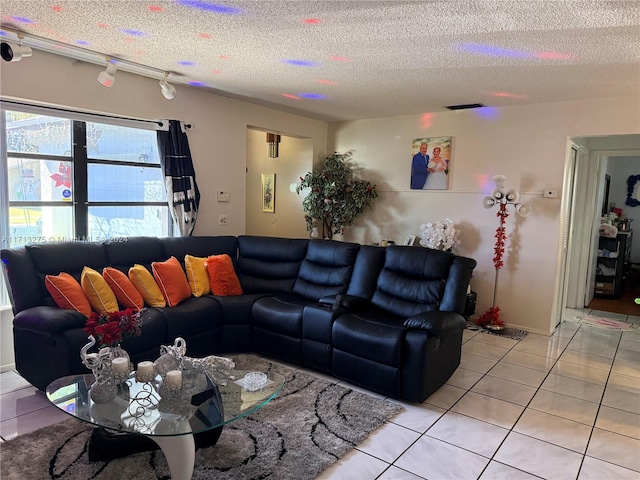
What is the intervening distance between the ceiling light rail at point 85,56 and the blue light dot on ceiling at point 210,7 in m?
1.35

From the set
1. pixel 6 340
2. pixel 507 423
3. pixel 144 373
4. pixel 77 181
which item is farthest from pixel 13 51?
pixel 507 423

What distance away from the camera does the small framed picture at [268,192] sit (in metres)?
6.49

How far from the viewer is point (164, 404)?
209cm

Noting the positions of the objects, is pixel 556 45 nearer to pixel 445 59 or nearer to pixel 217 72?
pixel 445 59

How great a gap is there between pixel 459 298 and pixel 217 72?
2745 mm

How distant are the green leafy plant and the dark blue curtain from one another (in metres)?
1.72

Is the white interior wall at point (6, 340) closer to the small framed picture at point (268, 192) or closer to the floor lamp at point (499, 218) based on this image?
the small framed picture at point (268, 192)

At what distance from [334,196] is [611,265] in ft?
14.0

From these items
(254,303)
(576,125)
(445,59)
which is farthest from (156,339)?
(576,125)

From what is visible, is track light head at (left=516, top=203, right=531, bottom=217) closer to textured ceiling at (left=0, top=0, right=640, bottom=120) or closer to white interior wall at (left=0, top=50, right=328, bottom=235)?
textured ceiling at (left=0, top=0, right=640, bottom=120)

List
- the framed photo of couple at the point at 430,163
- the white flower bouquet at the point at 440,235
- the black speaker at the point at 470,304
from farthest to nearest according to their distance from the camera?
the framed photo of couple at the point at 430,163 → the white flower bouquet at the point at 440,235 → the black speaker at the point at 470,304

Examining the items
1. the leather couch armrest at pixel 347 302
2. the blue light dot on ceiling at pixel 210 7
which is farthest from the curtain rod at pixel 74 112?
the leather couch armrest at pixel 347 302

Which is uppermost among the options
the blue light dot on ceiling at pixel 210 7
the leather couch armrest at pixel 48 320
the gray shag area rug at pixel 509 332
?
the blue light dot on ceiling at pixel 210 7

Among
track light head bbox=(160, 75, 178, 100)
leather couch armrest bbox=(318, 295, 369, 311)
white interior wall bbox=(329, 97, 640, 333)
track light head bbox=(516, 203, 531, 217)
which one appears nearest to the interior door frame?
white interior wall bbox=(329, 97, 640, 333)
